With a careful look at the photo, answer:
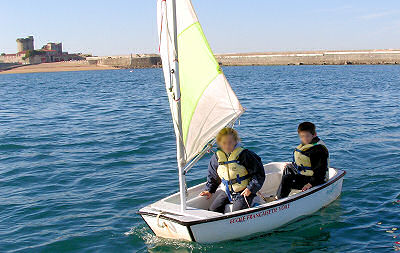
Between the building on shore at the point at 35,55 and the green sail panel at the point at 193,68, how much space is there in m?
137

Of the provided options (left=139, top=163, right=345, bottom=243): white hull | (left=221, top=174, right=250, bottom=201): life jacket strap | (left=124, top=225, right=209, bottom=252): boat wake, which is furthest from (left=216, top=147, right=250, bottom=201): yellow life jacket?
(left=124, top=225, right=209, bottom=252): boat wake

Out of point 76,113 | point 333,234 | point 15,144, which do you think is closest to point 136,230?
point 333,234

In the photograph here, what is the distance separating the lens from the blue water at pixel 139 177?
7309mm

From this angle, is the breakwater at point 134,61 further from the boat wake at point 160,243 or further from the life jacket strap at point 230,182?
the life jacket strap at point 230,182

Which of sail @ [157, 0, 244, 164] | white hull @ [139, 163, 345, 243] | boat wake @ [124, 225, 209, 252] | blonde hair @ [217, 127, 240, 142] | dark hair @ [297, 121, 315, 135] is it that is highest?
sail @ [157, 0, 244, 164]

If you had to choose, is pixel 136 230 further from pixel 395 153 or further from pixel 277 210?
pixel 395 153

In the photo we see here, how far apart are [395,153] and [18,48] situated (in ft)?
521

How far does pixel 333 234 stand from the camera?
7445 mm

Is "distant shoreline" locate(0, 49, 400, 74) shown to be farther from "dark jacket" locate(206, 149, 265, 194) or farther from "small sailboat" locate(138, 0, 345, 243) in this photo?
"small sailboat" locate(138, 0, 345, 243)

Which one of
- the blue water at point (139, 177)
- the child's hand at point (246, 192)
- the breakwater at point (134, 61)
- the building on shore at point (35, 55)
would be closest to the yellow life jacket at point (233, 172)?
the child's hand at point (246, 192)

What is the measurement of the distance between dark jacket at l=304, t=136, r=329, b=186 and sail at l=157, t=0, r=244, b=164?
1967 millimetres

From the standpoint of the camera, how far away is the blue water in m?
7.31

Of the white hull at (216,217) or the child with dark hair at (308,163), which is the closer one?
the white hull at (216,217)

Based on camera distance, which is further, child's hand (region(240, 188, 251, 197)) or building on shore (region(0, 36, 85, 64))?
building on shore (region(0, 36, 85, 64))
